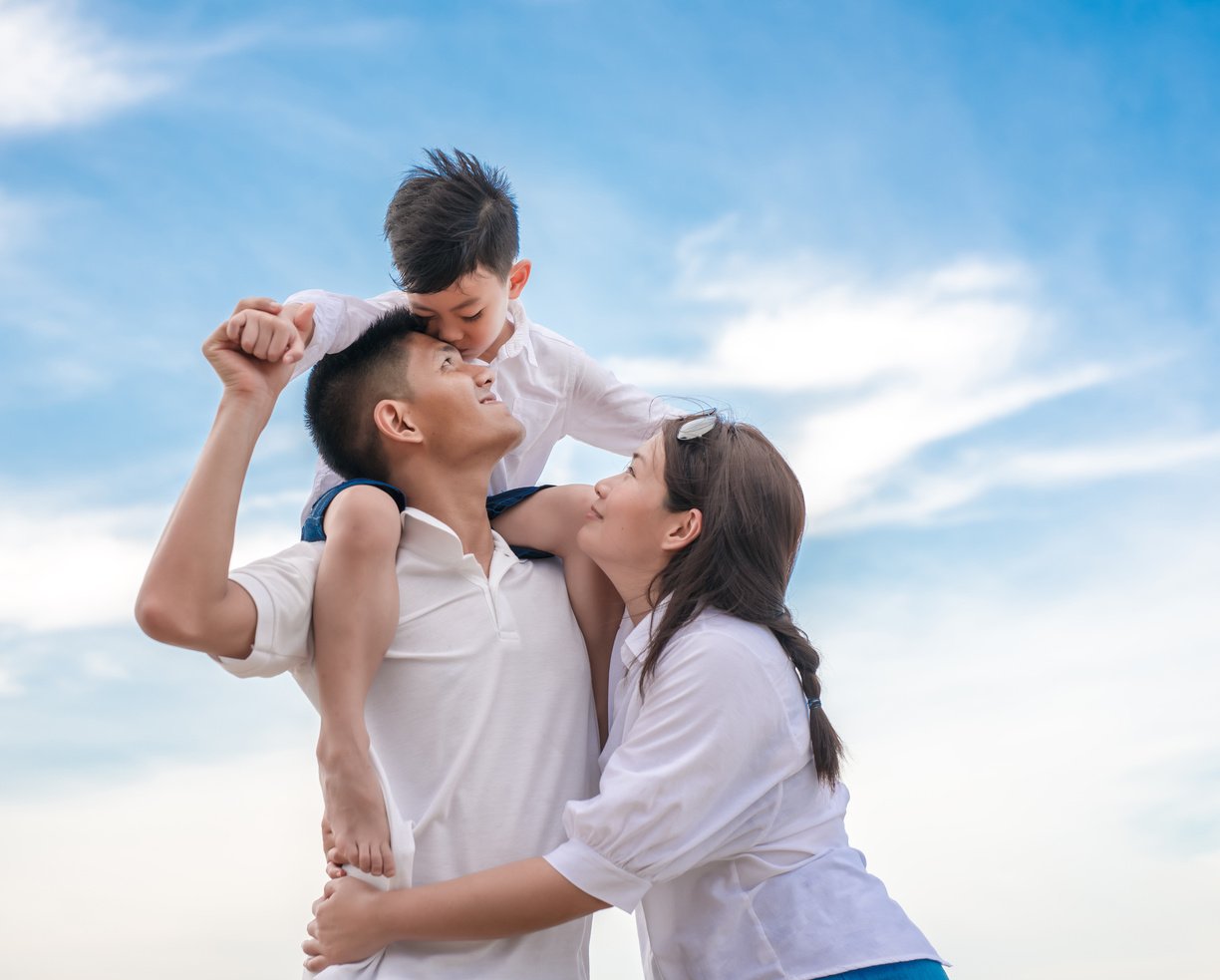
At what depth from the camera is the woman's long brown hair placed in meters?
2.67

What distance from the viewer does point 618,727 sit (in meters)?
2.71

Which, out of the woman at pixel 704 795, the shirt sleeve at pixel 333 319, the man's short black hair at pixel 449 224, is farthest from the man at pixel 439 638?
the man's short black hair at pixel 449 224

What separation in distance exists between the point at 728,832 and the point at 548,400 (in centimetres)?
155

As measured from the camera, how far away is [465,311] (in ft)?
10.7

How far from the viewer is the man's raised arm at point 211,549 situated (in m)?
2.34

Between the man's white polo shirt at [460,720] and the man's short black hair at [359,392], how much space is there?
35 centimetres

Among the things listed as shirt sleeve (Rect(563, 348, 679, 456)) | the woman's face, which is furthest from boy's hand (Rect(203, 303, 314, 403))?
shirt sleeve (Rect(563, 348, 679, 456))

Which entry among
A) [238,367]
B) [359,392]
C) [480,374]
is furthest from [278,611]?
[480,374]

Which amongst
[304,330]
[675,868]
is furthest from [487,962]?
[304,330]

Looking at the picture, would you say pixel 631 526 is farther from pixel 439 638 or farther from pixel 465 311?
pixel 465 311

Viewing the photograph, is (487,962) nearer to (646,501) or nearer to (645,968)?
(645,968)

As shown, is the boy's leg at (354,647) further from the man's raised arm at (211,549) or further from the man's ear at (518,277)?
the man's ear at (518,277)

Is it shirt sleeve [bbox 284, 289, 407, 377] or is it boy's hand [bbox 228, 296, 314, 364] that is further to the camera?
shirt sleeve [bbox 284, 289, 407, 377]

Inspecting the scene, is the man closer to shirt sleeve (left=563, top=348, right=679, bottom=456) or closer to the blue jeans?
the blue jeans
